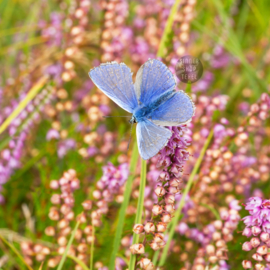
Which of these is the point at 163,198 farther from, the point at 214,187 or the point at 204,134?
the point at 214,187

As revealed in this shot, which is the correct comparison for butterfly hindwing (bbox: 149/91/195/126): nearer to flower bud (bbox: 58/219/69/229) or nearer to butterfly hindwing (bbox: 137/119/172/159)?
butterfly hindwing (bbox: 137/119/172/159)

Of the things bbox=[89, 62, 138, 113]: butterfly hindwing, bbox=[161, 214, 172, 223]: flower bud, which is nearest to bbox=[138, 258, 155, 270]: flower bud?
bbox=[161, 214, 172, 223]: flower bud

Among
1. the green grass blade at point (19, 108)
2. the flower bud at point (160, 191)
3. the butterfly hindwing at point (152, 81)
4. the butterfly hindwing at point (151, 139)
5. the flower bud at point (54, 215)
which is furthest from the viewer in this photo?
the green grass blade at point (19, 108)

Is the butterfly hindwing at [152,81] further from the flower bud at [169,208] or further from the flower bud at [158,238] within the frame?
the flower bud at [158,238]

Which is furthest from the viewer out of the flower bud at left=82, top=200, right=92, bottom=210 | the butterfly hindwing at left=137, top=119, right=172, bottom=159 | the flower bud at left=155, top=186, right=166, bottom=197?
the flower bud at left=82, top=200, right=92, bottom=210

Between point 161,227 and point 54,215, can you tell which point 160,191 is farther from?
point 54,215

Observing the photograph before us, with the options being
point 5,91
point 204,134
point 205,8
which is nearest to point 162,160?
point 204,134

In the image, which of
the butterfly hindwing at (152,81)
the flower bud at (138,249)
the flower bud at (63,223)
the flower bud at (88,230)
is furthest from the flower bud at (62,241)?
the butterfly hindwing at (152,81)

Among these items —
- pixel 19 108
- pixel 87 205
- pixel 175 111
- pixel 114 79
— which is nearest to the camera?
pixel 175 111

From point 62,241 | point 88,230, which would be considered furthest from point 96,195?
point 62,241
